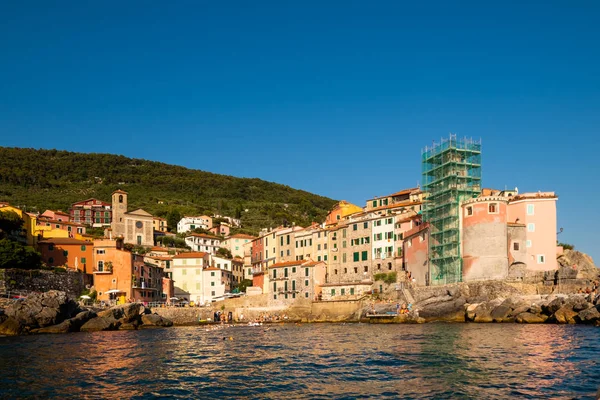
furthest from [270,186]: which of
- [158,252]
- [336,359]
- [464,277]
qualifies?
[336,359]

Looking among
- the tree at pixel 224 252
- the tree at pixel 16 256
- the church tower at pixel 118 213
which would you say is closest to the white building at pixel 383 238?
the tree at pixel 224 252

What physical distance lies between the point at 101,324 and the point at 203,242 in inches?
2184

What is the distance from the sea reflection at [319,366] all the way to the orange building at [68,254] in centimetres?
3045

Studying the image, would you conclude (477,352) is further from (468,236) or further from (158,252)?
(158,252)

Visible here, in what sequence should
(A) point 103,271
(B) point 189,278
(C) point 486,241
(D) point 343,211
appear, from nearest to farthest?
→ (C) point 486,241 < (A) point 103,271 < (B) point 189,278 < (D) point 343,211

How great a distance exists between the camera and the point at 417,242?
71.6 metres

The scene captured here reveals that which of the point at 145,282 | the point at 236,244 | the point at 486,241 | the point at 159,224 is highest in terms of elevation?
the point at 159,224

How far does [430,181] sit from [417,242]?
8.59 metres

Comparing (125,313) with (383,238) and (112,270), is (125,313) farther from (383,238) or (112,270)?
(383,238)

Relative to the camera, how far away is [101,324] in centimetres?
5812

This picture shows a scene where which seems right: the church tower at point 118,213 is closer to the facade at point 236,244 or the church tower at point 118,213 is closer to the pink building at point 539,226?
the facade at point 236,244

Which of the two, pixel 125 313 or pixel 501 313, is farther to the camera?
pixel 125 313

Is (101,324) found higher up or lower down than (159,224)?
lower down

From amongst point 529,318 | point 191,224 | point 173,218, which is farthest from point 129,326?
point 173,218
